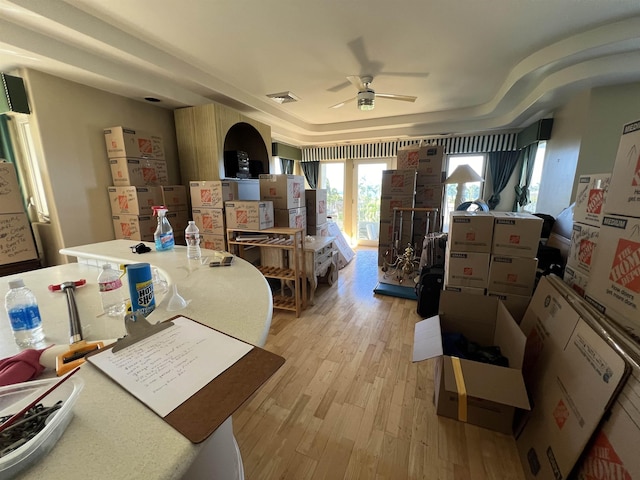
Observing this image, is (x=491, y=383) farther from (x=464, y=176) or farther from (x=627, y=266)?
(x=464, y=176)

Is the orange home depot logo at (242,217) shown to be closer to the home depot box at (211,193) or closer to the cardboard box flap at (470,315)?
the home depot box at (211,193)

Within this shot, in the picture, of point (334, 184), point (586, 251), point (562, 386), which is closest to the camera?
point (562, 386)

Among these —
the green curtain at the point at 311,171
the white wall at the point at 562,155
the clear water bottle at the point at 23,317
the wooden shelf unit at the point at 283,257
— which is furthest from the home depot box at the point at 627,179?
the green curtain at the point at 311,171

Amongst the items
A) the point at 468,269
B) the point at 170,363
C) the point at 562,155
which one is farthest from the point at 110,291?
the point at 562,155

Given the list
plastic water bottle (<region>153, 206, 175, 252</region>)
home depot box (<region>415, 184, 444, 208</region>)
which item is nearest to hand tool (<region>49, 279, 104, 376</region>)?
plastic water bottle (<region>153, 206, 175, 252</region>)

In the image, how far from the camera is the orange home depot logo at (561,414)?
113cm

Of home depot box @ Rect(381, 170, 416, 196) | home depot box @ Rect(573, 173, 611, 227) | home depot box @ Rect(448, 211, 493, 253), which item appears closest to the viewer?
home depot box @ Rect(573, 173, 611, 227)

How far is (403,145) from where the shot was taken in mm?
4977

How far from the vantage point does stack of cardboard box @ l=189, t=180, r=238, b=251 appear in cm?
291

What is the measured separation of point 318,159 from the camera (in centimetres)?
587

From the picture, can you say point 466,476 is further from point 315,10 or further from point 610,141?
point 610,141

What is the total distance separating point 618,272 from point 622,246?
119 millimetres

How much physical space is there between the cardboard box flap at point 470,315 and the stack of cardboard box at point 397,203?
2.04 meters

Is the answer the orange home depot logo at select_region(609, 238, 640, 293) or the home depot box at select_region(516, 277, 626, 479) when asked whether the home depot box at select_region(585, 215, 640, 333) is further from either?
the home depot box at select_region(516, 277, 626, 479)
